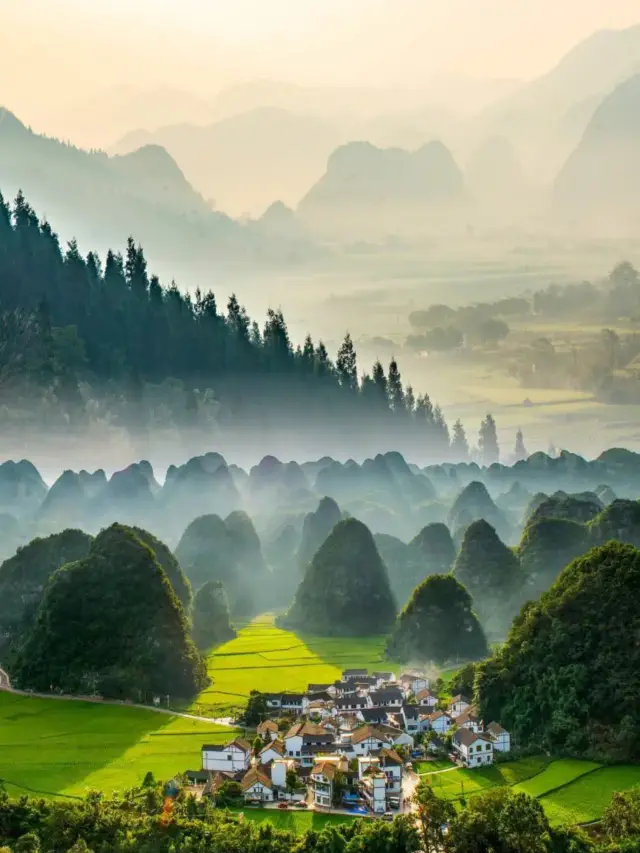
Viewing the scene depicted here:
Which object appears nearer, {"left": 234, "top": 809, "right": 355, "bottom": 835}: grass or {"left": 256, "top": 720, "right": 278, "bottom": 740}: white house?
{"left": 234, "top": 809, "right": 355, "bottom": 835}: grass

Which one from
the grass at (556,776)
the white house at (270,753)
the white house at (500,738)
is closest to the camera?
the grass at (556,776)

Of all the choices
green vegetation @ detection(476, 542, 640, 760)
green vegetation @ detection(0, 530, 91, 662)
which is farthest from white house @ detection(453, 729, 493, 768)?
green vegetation @ detection(0, 530, 91, 662)

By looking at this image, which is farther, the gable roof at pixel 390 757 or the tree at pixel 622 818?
the gable roof at pixel 390 757

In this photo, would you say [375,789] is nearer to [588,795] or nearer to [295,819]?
[295,819]

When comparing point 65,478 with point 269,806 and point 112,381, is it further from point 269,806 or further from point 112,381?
point 269,806

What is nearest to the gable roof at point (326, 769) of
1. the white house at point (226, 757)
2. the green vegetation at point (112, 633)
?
the white house at point (226, 757)

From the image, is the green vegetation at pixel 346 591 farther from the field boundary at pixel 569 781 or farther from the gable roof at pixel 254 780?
the gable roof at pixel 254 780

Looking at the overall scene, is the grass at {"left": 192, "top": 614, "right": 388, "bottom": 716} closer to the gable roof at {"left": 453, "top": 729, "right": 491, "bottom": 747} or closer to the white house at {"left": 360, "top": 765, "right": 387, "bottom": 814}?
the gable roof at {"left": 453, "top": 729, "right": 491, "bottom": 747}

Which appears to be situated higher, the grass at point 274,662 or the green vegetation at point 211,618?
the green vegetation at point 211,618
